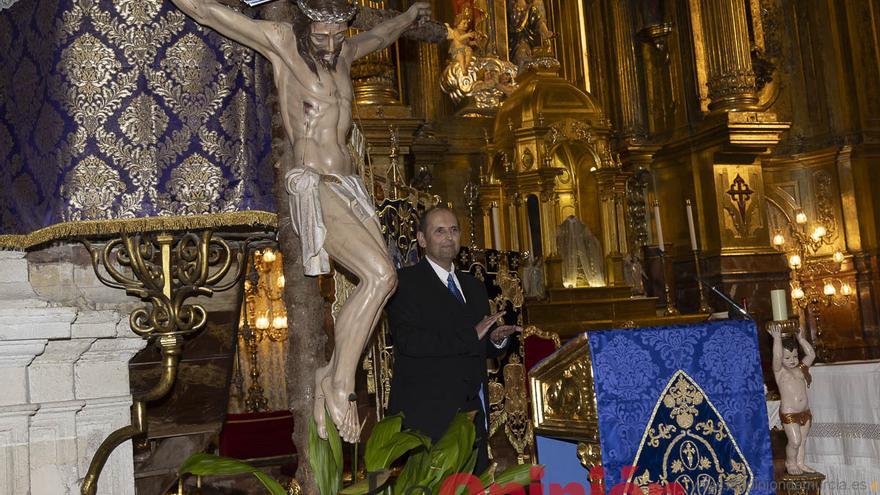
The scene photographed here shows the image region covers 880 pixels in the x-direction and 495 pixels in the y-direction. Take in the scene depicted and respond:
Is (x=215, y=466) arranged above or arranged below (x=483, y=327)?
below

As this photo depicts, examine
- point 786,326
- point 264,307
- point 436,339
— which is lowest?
point 786,326

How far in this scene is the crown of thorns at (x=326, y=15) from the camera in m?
3.29

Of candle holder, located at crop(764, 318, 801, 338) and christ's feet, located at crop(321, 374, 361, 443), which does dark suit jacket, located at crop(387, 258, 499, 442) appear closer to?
christ's feet, located at crop(321, 374, 361, 443)

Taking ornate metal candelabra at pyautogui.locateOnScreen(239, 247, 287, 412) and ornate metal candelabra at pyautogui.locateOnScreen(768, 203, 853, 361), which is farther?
ornate metal candelabra at pyautogui.locateOnScreen(768, 203, 853, 361)

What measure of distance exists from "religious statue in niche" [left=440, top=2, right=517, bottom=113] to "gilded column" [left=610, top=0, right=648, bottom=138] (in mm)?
2737

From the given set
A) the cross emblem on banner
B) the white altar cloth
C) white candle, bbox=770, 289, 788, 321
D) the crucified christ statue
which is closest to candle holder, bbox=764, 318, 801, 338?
white candle, bbox=770, 289, 788, 321

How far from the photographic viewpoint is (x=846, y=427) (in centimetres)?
607

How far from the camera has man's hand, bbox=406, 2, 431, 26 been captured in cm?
396

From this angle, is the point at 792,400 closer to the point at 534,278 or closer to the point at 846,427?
the point at 846,427

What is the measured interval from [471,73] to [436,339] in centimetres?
839

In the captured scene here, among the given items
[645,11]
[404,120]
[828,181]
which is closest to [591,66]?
[645,11]

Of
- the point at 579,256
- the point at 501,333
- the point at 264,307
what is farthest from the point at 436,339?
the point at 579,256

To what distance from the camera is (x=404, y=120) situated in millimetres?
9758

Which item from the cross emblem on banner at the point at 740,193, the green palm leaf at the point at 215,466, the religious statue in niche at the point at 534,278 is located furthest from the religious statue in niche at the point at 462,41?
the green palm leaf at the point at 215,466
